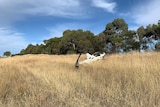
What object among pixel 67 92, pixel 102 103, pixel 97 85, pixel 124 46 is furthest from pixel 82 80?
pixel 124 46

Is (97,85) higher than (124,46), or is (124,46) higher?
(124,46)

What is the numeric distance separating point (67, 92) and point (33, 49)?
52398 millimetres

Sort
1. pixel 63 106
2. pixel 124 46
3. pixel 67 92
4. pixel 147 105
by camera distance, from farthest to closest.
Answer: pixel 124 46, pixel 67 92, pixel 63 106, pixel 147 105

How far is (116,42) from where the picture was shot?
34.1 m

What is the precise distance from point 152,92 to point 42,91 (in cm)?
234

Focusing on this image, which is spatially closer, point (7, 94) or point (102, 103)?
point (102, 103)

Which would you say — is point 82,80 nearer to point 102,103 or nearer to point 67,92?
point 67,92

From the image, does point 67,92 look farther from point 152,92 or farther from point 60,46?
point 60,46

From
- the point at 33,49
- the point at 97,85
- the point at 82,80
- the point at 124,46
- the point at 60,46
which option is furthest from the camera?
the point at 33,49

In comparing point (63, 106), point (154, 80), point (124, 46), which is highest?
point (124, 46)

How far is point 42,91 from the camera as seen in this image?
5594 millimetres

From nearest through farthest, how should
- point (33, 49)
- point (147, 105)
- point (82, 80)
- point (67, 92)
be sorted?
point (147, 105)
point (67, 92)
point (82, 80)
point (33, 49)

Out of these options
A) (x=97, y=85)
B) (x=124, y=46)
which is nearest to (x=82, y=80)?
(x=97, y=85)

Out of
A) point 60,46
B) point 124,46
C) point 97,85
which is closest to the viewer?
point 97,85
